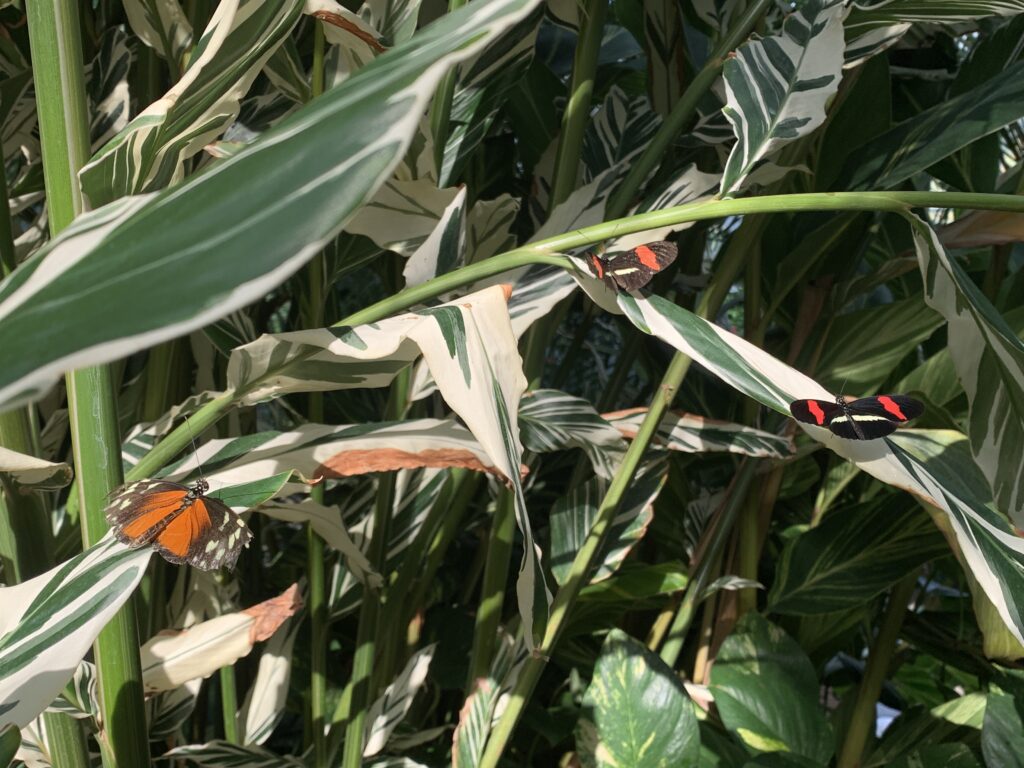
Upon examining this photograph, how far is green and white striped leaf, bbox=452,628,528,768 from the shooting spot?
18.9 inches

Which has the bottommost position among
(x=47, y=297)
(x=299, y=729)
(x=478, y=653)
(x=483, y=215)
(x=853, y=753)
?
(x=299, y=729)

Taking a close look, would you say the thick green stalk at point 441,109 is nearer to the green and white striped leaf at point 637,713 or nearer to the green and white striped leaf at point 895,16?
the green and white striped leaf at point 895,16

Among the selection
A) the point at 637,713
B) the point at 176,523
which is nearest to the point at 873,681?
the point at 637,713

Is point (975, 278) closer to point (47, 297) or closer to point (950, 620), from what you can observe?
point (950, 620)

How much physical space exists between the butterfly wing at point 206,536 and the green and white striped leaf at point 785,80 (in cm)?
24

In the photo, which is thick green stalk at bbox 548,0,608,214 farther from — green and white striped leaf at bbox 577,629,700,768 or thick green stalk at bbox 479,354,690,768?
green and white striped leaf at bbox 577,629,700,768

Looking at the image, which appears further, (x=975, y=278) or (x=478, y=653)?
(x=975, y=278)

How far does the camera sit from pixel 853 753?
675 millimetres

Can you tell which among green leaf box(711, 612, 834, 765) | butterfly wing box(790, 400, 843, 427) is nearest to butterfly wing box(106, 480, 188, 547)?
butterfly wing box(790, 400, 843, 427)

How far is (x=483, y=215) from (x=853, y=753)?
0.52 m

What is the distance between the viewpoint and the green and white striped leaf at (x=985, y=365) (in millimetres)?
314

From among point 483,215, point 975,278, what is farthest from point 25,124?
point 975,278

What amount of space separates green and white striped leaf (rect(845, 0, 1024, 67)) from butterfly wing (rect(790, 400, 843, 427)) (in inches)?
9.6

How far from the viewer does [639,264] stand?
1.06 ft
